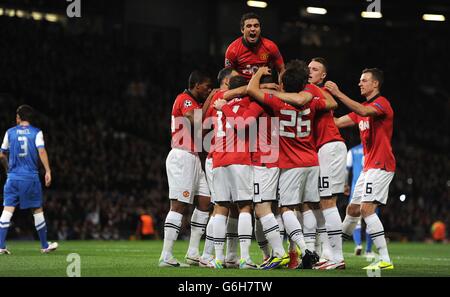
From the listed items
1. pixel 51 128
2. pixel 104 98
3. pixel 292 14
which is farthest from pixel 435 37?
pixel 51 128

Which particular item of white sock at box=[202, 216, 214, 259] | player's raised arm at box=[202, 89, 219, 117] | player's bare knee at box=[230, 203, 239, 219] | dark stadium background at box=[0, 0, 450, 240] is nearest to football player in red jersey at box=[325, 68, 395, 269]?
player's raised arm at box=[202, 89, 219, 117]

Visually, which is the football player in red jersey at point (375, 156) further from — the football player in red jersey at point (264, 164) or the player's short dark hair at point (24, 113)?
the player's short dark hair at point (24, 113)

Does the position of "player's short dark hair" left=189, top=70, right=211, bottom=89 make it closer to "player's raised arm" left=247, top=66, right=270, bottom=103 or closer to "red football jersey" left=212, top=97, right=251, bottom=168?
"red football jersey" left=212, top=97, right=251, bottom=168

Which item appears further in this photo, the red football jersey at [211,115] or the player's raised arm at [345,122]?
the player's raised arm at [345,122]

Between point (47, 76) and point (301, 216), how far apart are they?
67.8 ft

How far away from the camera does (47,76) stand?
99.3 feet

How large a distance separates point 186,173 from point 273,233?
5.05 feet

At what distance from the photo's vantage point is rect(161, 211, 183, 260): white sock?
10.4 m

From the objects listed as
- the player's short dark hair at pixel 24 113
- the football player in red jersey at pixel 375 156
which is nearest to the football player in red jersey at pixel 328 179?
the football player in red jersey at pixel 375 156

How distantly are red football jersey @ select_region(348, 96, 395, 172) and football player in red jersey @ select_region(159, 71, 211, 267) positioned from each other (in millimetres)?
2148

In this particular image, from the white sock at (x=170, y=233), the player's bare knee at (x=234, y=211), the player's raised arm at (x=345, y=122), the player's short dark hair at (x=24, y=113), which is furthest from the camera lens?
the player's short dark hair at (x=24, y=113)

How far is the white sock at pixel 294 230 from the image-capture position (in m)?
9.93

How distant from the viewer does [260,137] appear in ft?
33.1

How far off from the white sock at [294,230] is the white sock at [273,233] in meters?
0.19
